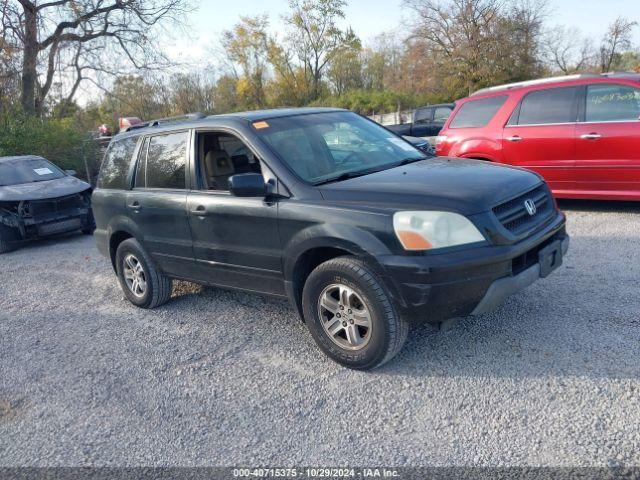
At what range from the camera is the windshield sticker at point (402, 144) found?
15.5 ft

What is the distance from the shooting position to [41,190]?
9297 mm

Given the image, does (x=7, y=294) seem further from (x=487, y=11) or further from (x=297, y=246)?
(x=487, y=11)

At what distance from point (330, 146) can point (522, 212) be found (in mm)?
1580

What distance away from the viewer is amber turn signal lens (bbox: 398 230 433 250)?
10.5 ft

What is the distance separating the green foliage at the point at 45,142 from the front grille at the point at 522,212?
13.3m

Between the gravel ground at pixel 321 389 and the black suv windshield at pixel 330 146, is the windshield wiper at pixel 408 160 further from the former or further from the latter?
the gravel ground at pixel 321 389

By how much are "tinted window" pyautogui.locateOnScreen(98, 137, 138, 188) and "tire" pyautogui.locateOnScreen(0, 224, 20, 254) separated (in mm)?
4292

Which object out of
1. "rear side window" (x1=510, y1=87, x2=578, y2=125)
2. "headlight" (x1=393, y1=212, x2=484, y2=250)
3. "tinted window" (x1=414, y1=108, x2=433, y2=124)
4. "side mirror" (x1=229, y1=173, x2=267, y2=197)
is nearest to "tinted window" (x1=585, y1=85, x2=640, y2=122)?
"rear side window" (x1=510, y1=87, x2=578, y2=125)

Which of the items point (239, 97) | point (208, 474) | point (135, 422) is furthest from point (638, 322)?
point (239, 97)

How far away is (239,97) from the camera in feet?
148

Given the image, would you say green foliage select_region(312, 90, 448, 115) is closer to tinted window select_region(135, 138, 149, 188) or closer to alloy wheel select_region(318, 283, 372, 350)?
tinted window select_region(135, 138, 149, 188)

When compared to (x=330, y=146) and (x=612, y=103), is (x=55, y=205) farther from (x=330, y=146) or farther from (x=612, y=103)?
(x=612, y=103)

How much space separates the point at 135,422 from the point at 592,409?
8.80 ft

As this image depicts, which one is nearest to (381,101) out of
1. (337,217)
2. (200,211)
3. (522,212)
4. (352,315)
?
(200,211)
